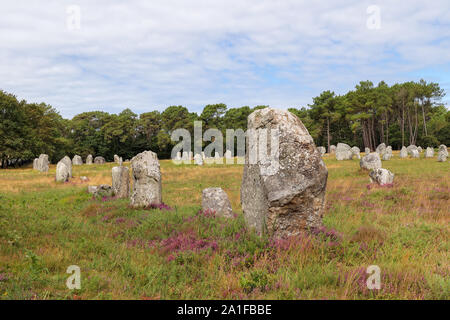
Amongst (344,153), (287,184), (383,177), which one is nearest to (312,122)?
(344,153)

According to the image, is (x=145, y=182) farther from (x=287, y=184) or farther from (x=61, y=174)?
(x=61, y=174)

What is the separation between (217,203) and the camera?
1137cm

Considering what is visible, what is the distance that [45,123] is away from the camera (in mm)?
60094

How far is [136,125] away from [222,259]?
3175 inches

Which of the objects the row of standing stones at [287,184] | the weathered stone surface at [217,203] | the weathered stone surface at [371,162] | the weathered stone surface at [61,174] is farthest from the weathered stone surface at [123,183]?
the weathered stone surface at [371,162]

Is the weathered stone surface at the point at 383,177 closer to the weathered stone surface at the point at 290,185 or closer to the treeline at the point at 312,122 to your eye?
the weathered stone surface at the point at 290,185

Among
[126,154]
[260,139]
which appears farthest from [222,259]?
[126,154]

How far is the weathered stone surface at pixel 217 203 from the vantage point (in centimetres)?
1114

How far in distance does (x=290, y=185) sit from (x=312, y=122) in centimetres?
7506

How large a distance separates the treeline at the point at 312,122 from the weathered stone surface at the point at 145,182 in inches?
2075

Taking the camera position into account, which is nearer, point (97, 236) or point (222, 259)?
point (222, 259)

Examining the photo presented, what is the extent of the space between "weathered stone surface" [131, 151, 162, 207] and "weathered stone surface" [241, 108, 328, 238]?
23.3ft
